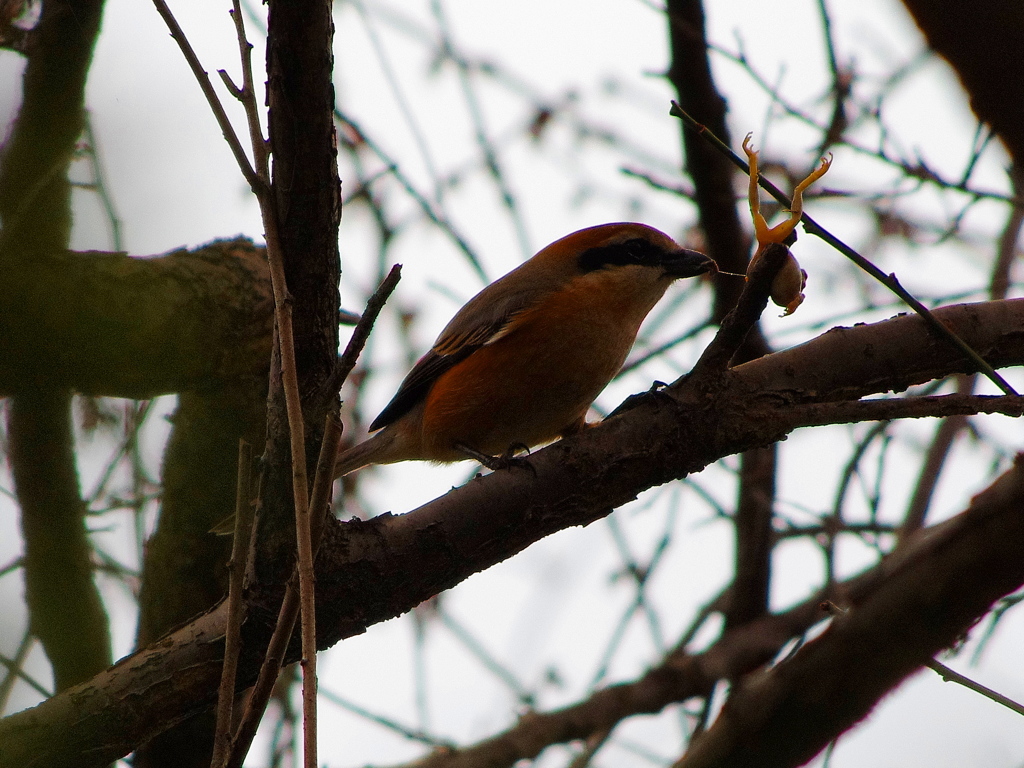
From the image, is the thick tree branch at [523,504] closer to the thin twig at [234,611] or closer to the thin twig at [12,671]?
the thin twig at [12,671]

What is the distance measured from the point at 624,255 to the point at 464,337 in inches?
35.9

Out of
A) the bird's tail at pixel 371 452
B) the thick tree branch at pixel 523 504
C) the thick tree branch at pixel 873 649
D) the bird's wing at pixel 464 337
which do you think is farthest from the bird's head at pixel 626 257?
the thick tree branch at pixel 873 649

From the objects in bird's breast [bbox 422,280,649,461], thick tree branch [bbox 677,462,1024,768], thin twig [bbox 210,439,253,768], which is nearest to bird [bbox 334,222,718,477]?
bird's breast [bbox 422,280,649,461]

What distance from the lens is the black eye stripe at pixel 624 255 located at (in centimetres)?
472

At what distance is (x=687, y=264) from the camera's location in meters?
4.58

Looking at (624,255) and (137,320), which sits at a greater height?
(624,255)

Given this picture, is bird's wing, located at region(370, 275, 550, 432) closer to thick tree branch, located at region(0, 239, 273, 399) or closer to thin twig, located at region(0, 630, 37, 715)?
thick tree branch, located at region(0, 239, 273, 399)

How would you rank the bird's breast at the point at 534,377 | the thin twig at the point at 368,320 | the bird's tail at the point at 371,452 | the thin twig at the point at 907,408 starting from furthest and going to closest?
the bird's tail at the point at 371,452 < the bird's breast at the point at 534,377 < the thin twig at the point at 907,408 < the thin twig at the point at 368,320

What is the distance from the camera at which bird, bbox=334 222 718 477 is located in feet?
14.2

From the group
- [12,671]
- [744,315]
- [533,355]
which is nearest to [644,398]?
[744,315]

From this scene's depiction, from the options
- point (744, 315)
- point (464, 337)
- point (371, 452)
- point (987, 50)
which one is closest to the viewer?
point (987, 50)

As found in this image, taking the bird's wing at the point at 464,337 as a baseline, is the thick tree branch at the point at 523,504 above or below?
below

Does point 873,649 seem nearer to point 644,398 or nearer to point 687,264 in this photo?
point 644,398

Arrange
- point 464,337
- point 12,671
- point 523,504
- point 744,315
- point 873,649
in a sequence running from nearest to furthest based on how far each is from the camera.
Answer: point 873,649
point 12,671
point 744,315
point 523,504
point 464,337
